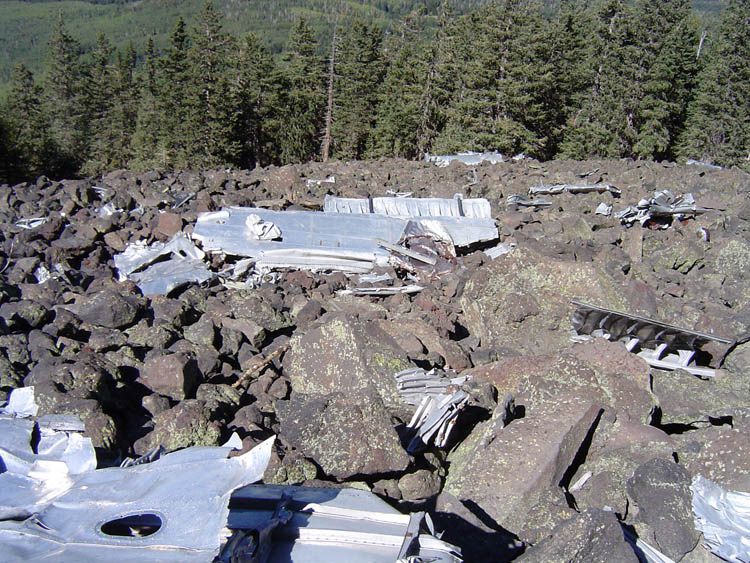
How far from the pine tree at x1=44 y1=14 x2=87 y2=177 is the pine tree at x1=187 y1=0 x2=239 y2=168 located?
1146 centimetres

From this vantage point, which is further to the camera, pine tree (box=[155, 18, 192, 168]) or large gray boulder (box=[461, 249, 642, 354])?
pine tree (box=[155, 18, 192, 168])

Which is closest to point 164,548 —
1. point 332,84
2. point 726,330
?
point 726,330

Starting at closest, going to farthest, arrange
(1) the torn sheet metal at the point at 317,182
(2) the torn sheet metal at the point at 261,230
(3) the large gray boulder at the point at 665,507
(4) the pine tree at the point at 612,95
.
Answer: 1. (3) the large gray boulder at the point at 665,507
2. (2) the torn sheet metal at the point at 261,230
3. (1) the torn sheet metal at the point at 317,182
4. (4) the pine tree at the point at 612,95

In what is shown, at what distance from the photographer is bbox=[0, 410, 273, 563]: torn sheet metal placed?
7.24ft

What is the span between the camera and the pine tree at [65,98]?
129ft

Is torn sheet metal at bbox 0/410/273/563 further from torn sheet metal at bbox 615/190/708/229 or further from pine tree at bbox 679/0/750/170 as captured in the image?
pine tree at bbox 679/0/750/170

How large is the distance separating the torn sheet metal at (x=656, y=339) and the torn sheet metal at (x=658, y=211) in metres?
4.60

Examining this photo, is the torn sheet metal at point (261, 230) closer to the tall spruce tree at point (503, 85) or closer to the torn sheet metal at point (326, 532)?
the torn sheet metal at point (326, 532)

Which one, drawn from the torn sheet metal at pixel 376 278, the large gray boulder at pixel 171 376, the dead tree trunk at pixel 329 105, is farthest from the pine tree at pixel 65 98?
the large gray boulder at pixel 171 376

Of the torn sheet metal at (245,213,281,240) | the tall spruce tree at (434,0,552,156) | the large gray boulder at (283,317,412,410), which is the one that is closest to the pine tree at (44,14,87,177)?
the tall spruce tree at (434,0,552,156)

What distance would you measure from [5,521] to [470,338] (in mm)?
4533

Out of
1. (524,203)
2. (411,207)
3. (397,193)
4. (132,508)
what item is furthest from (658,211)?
(132,508)

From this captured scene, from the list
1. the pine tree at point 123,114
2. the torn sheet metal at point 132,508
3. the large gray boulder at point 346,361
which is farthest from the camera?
the pine tree at point 123,114

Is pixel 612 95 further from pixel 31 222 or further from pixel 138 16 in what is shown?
pixel 138 16
